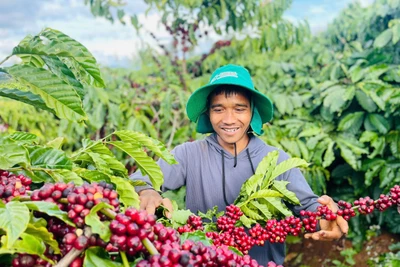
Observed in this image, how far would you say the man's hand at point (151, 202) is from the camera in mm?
1102

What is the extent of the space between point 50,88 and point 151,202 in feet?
1.38

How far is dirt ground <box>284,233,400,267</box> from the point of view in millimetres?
3330

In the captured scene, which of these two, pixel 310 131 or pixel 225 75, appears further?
pixel 310 131

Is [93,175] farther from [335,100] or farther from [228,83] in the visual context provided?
[335,100]

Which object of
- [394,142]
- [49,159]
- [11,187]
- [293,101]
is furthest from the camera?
[293,101]

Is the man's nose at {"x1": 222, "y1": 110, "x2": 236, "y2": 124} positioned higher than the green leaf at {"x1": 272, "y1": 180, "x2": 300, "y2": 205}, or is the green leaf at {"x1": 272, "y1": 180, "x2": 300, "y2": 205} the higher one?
the man's nose at {"x1": 222, "y1": 110, "x2": 236, "y2": 124}

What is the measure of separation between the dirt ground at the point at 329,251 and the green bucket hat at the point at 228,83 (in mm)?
1958

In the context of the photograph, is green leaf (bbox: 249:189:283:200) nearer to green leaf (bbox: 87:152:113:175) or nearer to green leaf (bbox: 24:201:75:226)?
green leaf (bbox: 87:152:113:175)

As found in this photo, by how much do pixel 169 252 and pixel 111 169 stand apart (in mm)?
505

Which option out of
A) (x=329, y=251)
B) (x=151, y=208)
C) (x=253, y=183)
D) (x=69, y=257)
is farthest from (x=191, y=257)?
(x=329, y=251)

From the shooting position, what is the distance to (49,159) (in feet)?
3.06

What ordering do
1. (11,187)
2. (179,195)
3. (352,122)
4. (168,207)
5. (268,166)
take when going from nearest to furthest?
Answer: (11,187) → (168,207) → (268,166) → (179,195) → (352,122)

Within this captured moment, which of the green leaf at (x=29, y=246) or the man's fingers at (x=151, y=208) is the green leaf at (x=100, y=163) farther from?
the green leaf at (x=29, y=246)

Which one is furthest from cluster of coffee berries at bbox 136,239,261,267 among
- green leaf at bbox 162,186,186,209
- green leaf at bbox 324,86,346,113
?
green leaf at bbox 324,86,346,113
